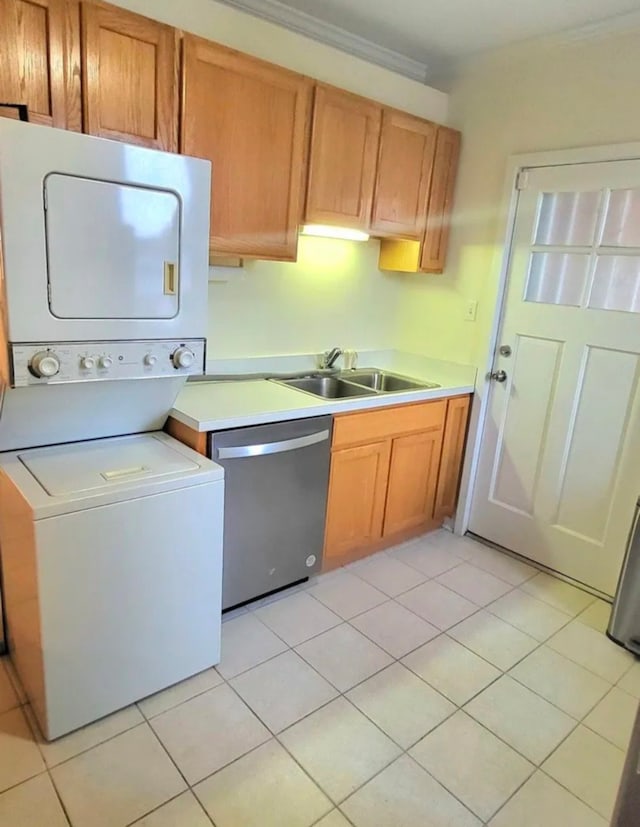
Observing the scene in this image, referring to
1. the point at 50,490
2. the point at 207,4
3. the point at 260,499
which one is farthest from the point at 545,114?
the point at 50,490

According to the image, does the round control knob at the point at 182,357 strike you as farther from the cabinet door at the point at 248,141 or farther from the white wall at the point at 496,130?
the white wall at the point at 496,130

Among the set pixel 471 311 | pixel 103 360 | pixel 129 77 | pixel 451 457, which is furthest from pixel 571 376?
pixel 129 77

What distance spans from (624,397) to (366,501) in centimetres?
127

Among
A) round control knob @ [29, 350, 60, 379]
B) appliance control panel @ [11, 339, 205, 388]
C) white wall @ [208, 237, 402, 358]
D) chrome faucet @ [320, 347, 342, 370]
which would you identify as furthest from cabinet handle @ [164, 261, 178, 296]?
chrome faucet @ [320, 347, 342, 370]

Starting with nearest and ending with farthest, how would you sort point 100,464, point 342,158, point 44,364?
point 44,364, point 100,464, point 342,158

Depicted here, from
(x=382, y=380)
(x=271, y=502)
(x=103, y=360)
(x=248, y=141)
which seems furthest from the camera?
(x=382, y=380)

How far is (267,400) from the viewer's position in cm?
229

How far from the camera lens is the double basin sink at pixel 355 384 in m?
2.82

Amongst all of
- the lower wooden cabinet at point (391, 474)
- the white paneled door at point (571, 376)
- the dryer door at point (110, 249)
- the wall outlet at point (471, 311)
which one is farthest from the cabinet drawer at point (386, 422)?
the dryer door at point (110, 249)

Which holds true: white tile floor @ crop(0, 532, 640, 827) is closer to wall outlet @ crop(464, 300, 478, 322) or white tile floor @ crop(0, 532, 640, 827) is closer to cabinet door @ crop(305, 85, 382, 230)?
wall outlet @ crop(464, 300, 478, 322)

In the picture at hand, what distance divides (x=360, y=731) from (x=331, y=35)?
2900 millimetres

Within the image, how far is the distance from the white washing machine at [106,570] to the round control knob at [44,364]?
0.32 m

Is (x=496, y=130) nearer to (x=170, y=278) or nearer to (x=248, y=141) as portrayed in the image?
(x=248, y=141)

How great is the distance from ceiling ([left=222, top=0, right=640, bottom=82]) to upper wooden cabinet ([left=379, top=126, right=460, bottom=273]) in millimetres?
405
